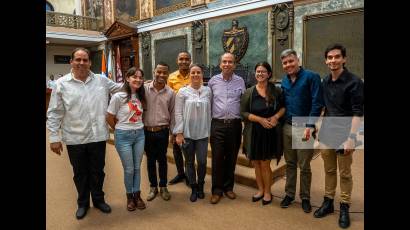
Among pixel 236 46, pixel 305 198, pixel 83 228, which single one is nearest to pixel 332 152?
pixel 305 198

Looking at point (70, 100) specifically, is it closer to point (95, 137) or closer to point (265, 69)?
point (95, 137)

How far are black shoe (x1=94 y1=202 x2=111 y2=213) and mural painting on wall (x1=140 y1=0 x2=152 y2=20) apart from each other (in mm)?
8778

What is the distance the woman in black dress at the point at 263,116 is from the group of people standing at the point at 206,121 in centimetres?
1

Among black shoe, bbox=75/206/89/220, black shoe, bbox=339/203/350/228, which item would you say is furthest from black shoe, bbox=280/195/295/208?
black shoe, bbox=75/206/89/220

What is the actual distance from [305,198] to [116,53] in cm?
1168

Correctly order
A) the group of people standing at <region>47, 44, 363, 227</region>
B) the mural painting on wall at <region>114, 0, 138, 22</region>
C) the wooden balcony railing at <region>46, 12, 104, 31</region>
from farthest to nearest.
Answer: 1. the wooden balcony railing at <region>46, 12, 104, 31</region>
2. the mural painting on wall at <region>114, 0, 138, 22</region>
3. the group of people standing at <region>47, 44, 363, 227</region>

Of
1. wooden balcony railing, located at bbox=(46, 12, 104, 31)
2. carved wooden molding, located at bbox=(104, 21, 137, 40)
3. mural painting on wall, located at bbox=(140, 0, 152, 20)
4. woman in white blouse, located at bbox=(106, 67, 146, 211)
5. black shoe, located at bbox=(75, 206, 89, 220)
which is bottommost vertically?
black shoe, located at bbox=(75, 206, 89, 220)

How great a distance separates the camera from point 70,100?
2711 mm

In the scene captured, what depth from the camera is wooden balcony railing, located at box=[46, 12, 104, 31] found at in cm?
1307

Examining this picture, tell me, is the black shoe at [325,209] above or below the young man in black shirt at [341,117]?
below

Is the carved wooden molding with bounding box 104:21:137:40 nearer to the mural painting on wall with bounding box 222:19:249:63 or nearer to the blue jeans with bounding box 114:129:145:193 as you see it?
the mural painting on wall with bounding box 222:19:249:63

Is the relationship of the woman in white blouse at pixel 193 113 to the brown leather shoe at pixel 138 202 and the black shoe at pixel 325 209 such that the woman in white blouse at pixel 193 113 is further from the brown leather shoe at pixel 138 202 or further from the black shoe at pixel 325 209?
the black shoe at pixel 325 209

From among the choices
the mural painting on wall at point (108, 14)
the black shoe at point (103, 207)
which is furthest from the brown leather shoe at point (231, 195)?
the mural painting on wall at point (108, 14)

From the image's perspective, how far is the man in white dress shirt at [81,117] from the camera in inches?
107
